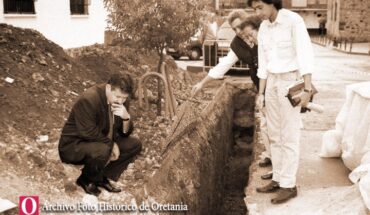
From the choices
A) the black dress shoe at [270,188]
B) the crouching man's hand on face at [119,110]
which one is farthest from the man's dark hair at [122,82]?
the black dress shoe at [270,188]

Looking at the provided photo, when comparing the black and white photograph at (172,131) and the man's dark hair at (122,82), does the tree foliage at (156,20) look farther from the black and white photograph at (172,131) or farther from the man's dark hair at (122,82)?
the man's dark hair at (122,82)

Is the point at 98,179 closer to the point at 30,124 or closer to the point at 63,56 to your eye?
the point at 30,124

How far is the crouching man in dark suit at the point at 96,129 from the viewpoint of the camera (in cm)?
416

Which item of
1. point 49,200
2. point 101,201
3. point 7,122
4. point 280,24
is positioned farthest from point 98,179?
point 280,24

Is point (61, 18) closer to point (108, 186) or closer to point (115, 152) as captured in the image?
point (108, 186)

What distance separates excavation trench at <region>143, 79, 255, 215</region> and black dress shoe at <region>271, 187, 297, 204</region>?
124 cm

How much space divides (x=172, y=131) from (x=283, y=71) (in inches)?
82.2

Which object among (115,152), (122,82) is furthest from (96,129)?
(122,82)

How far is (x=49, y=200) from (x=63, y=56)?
14.2ft

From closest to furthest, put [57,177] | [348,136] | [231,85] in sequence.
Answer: [57,177]
[348,136]
[231,85]

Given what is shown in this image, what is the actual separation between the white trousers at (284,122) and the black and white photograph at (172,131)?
0.4 inches

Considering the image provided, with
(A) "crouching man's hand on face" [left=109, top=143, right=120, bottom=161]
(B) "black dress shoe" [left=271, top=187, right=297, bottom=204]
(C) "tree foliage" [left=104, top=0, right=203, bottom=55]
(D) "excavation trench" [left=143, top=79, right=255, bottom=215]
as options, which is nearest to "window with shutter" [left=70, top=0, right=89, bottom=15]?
(D) "excavation trench" [left=143, top=79, right=255, bottom=215]

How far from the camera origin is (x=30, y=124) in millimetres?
5773

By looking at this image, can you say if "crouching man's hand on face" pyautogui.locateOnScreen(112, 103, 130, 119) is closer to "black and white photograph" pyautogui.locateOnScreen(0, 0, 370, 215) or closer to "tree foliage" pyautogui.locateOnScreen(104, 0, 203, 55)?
"black and white photograph" pyautogui.locateOnScreen(0, 0, 370, 215)
